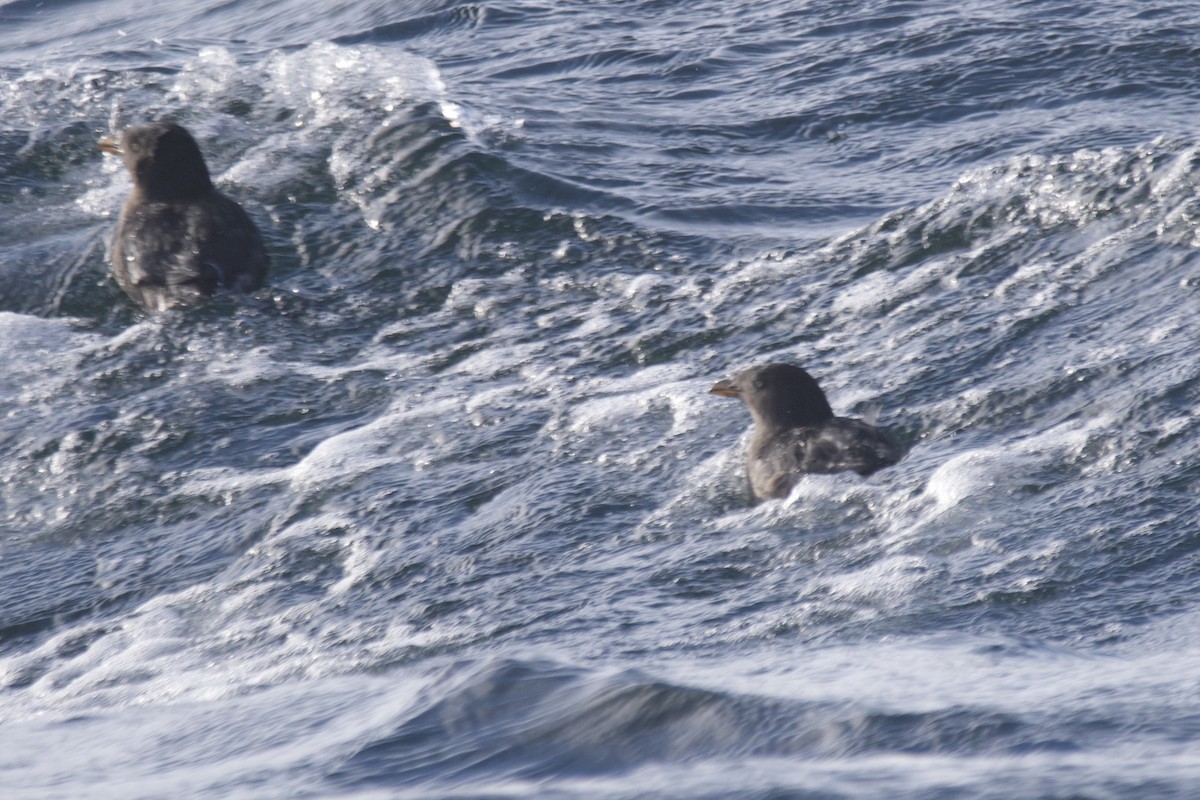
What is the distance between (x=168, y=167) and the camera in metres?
Result: 9.70

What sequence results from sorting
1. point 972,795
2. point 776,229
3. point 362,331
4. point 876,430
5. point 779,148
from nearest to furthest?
point 972,795
point 876,430
point 362,331
point 776,229
point 779,148

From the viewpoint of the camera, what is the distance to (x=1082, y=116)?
10109mm

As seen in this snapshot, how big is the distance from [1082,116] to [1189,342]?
3.43 meters

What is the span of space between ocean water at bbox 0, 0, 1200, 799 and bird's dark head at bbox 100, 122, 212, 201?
1.97ft

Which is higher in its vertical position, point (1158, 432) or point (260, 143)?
point (260, 143)

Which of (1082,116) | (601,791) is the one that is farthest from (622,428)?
(1082,116)

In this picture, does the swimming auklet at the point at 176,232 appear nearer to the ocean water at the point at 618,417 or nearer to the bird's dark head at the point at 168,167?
the bird's dark head at the point at 168,167

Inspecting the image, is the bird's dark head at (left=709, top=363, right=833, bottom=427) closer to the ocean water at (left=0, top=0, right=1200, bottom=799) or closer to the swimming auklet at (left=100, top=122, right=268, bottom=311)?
the ocean water at (left=0, top=0, right=1200, bottom=799)

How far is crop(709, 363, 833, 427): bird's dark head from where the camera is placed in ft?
22.6

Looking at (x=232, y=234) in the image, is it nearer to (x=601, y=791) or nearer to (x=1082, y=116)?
(x=1082, y=116)

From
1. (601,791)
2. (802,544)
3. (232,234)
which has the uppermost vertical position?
(232,234)

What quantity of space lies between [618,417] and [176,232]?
331 centimetres

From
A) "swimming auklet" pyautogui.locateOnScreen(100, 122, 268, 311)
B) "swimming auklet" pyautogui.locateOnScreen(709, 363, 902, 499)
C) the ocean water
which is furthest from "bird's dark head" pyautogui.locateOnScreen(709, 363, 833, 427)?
"swimming auklet" pyautogui.locateOnScreen(100, 122, 268, 311)

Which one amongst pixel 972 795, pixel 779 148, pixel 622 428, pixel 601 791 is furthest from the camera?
pixel 779 148
